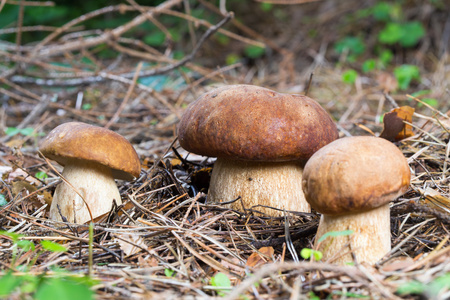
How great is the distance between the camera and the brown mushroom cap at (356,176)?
151 cm

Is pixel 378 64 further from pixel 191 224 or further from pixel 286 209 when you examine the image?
pixel 191 224

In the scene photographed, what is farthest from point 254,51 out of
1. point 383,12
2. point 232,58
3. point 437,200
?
point 437,200

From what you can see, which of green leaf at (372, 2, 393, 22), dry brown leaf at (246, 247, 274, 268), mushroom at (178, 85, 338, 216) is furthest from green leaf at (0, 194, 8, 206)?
green leaf at (372, 2, 393, 22)

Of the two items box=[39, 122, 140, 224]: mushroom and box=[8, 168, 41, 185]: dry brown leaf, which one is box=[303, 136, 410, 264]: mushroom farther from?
box=[8, 168, 41, 185]: dry brown leaf

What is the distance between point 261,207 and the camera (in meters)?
2.35

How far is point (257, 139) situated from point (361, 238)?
73 cm

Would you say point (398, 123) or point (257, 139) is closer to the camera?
point (257, 139)

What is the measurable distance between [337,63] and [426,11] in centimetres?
194

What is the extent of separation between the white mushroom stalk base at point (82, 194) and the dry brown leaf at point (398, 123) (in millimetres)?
1948

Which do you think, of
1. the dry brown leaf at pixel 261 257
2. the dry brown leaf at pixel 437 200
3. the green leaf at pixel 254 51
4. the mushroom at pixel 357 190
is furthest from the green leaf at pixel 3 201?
the green leaf at pixel 254 51

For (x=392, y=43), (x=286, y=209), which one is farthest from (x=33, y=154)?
(x=392, y=43)

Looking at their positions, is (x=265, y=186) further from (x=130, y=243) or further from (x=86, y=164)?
(x=86, y=164)

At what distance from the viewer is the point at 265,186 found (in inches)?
92.5

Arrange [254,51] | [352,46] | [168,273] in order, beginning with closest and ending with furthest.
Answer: [168,273]
[352,46]
[254,51]
